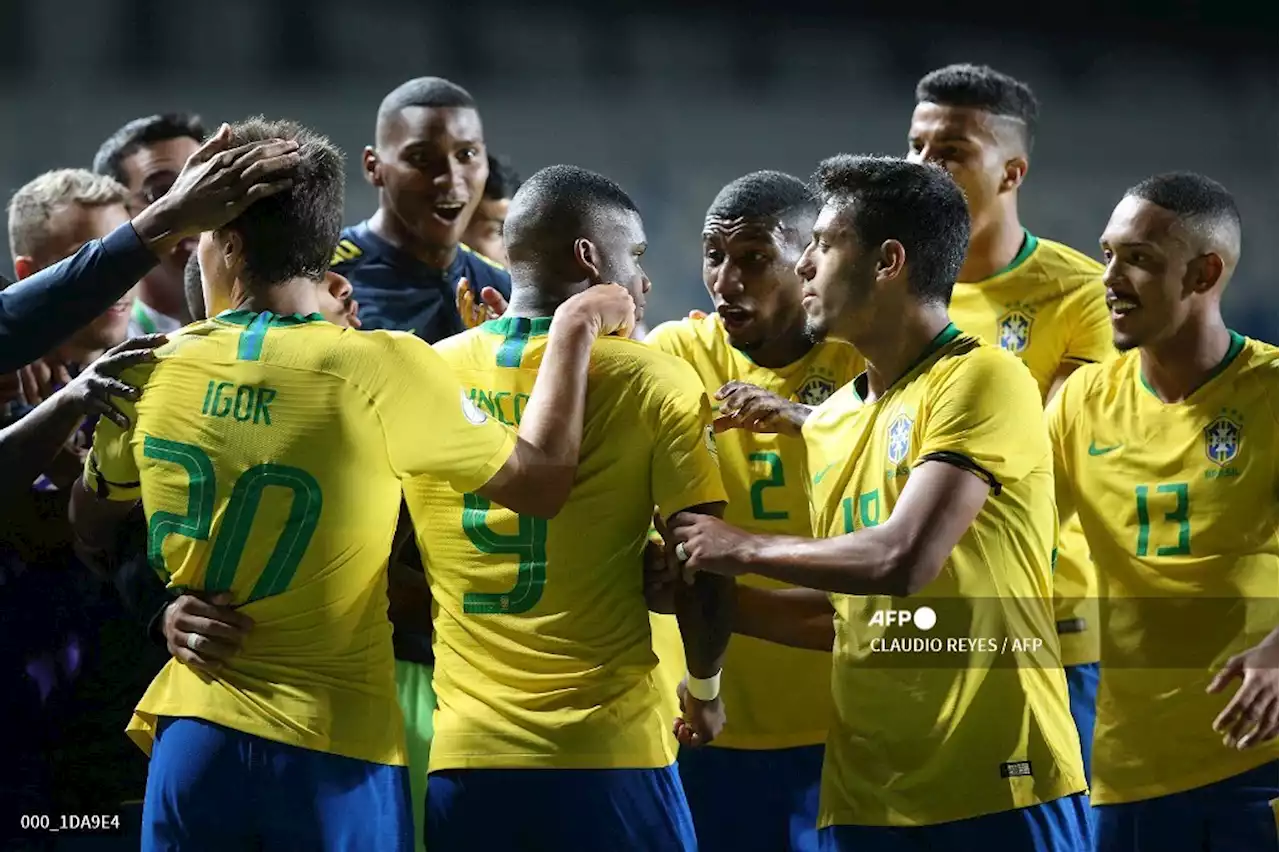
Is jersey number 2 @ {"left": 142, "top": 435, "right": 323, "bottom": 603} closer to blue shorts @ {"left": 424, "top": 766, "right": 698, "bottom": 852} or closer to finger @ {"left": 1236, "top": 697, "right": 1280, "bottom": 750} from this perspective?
blue shorts @ {"left": 424, "top": 766, "right": 698, "bottom": 852}

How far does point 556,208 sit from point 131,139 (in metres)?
2.82

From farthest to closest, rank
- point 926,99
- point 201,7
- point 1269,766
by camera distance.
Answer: point 201,7, point 926,99, point 1269,766

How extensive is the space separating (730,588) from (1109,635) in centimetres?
131

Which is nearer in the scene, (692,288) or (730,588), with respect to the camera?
(730,588)

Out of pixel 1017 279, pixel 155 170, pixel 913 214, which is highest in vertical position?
pixel 155 170

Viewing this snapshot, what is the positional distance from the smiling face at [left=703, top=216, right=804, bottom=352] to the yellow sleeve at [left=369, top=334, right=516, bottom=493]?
1.12 meters

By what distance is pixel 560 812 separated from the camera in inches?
120

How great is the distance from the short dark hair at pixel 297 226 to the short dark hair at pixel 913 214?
1073 millimetres

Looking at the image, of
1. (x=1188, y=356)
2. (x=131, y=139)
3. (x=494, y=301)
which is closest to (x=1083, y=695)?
(x=1188, y=356)

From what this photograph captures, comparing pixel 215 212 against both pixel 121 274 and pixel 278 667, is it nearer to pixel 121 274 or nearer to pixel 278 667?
pixel 121 274

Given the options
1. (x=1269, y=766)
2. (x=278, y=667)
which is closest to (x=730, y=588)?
(x=278, y=667)

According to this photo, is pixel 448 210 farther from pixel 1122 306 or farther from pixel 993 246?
pixel 1122 306

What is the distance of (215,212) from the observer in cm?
292

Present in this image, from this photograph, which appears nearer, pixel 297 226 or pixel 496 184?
pixel 297 226
